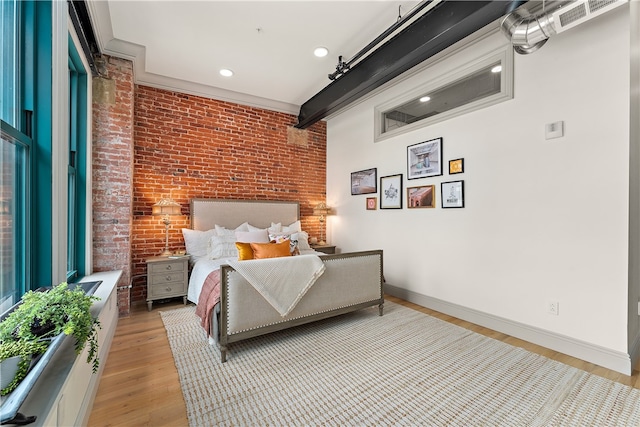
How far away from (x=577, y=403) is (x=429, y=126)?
10.0 ft

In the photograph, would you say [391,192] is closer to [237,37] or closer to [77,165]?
[237,37]

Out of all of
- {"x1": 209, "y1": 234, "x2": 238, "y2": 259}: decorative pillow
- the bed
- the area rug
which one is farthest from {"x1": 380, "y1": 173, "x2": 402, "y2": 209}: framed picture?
{"x1": 209, "y1": 234, "x2": 238, "y2": 259}: decorative pillow

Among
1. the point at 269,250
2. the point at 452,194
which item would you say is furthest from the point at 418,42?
the point at 269,250

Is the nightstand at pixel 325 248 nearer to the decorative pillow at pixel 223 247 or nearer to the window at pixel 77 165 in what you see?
the decorative pillow at pixel 223 247

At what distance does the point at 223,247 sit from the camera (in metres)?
3.97

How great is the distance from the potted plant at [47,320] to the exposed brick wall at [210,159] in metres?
2.91

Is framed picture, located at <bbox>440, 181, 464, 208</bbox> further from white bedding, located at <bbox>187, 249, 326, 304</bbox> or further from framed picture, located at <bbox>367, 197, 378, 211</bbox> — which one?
white bedding, located at <bbox>187, 249, 326, 304</bbox>

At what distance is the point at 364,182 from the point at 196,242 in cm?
283

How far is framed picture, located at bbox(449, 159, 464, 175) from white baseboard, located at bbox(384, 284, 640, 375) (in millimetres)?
1618

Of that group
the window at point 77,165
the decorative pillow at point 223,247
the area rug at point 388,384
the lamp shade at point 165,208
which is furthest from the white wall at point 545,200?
the window at point 77,165

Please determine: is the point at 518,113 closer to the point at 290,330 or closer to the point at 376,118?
the point at 376,118

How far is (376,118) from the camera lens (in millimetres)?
4535

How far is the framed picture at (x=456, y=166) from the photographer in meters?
3.32

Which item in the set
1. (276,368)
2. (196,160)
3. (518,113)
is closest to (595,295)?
(518,113)
